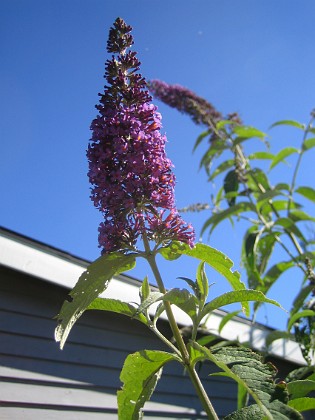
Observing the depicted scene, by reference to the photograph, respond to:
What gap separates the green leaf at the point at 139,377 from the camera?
115 cm

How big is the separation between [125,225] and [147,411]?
2.36 metres

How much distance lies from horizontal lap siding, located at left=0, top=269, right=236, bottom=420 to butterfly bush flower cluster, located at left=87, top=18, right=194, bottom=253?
5.63 feet

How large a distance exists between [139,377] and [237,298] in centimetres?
31

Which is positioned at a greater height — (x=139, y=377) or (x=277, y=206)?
(x=277, y=206)

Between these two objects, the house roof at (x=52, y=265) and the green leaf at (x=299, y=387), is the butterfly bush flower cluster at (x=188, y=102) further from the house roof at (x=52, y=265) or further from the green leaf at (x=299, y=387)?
the green leaf at (x=299, y=387)

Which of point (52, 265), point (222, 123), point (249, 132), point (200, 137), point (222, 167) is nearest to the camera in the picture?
point (52, 265)

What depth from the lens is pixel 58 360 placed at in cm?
289

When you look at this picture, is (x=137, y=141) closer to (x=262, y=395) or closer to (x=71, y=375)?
(x=262, y=395)

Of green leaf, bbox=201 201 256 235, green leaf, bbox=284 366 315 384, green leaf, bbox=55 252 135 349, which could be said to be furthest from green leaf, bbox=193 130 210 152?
green leaf, bbox=55 252 135 349

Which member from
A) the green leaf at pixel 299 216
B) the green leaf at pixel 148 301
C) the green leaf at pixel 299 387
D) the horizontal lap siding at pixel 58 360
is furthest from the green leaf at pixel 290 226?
the green leaf at pixel 148 301

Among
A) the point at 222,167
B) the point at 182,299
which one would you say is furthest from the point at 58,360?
the point at 182,299

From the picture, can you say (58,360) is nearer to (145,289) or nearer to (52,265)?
(52,265)

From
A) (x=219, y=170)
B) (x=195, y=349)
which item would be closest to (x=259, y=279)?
(x=219, y=170)

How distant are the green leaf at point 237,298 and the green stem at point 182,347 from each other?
0.27ft
